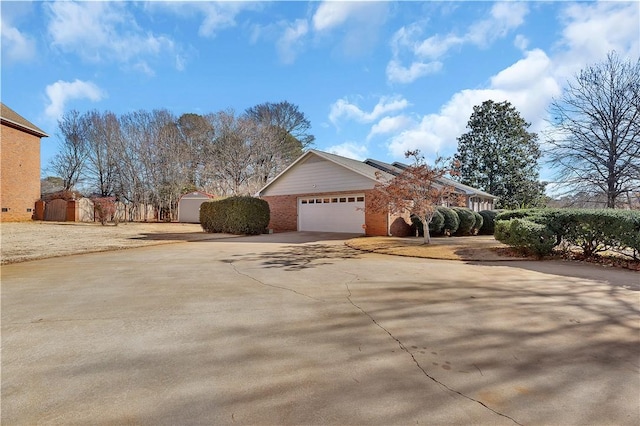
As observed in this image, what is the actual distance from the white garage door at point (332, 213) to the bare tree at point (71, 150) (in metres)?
26.2

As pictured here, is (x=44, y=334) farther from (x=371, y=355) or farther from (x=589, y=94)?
(x=589, y=94)

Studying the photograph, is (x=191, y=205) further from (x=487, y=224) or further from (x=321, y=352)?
(x=321, y=352)

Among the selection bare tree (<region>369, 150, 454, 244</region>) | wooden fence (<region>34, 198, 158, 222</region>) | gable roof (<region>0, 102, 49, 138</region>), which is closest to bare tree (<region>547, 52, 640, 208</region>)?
bare tree (<region>369, 150, 454, 244</region>)

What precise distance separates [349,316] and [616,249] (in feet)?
27.0

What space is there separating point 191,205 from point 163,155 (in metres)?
5.88

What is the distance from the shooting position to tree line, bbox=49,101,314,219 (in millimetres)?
28922

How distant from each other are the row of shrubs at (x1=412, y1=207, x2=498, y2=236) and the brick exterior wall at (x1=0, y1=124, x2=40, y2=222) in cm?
2577

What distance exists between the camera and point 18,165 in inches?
813

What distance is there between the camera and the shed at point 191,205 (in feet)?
92.0

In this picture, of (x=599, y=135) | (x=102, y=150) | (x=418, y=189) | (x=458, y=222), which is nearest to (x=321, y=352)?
(x=418, y=189)

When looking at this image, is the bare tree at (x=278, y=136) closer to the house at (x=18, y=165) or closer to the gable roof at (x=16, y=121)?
the gable roof at (x=16, y=121)

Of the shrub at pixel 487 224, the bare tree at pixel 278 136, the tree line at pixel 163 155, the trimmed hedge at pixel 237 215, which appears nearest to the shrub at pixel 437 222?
the shrub at pixel 487 224

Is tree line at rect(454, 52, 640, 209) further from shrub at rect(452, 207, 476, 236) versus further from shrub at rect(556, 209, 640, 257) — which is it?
shrub at rect(556, 209, 640, 257)

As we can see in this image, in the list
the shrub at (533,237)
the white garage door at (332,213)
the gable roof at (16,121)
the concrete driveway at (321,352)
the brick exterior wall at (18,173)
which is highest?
the gable roof at (16,121)
